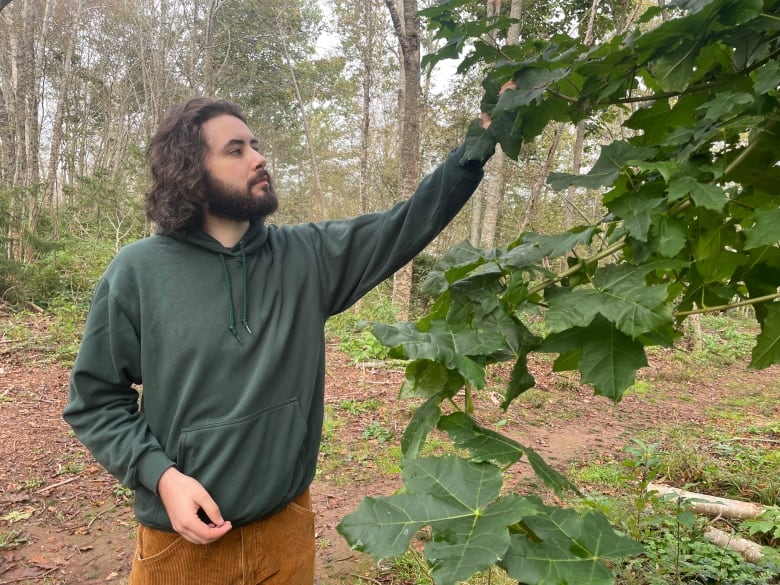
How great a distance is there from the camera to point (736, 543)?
2.78 metres

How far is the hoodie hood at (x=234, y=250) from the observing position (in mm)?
1620

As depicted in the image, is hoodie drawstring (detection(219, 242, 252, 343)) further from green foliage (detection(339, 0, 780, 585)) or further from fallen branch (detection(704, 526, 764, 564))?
fallen branch (detection(704, 526, 764, 564))

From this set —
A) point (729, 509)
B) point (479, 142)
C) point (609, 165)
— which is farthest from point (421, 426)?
point (729, 509)

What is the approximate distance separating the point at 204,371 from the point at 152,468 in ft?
1.00

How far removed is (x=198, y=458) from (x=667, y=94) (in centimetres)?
148

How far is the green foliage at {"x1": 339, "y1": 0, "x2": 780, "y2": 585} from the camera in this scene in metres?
0.61

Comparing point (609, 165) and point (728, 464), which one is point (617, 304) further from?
point (728, 464)

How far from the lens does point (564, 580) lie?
0.58 m

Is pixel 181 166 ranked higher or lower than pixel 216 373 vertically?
higher

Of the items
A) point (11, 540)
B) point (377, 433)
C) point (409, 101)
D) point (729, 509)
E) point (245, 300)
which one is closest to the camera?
point (245, 300)

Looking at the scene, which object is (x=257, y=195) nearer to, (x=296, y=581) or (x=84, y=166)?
(x=296, y=581)

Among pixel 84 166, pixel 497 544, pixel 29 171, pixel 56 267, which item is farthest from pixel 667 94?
pixel 84 166

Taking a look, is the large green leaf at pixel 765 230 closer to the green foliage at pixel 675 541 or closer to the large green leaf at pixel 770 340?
the large green leaf at pixel 770 340

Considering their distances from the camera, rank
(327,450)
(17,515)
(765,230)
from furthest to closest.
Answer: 1. (327,450)
2. (17,515)
3. (765,230)
